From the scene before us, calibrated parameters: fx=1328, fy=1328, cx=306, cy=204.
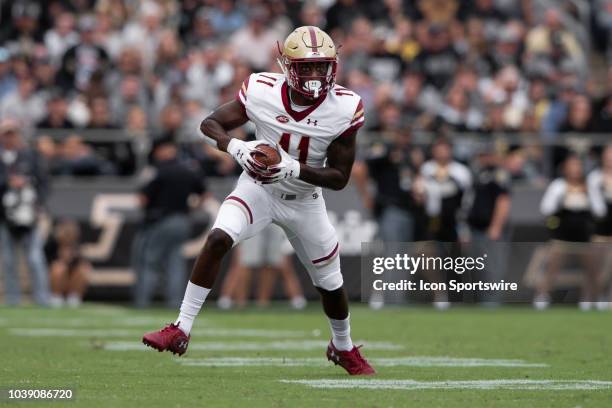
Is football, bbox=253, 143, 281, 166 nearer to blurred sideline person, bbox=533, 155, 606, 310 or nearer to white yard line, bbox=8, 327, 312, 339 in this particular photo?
white yard line, bbox=8, 327, 312, 339

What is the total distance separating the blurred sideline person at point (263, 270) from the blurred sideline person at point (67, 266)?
159 centimetres

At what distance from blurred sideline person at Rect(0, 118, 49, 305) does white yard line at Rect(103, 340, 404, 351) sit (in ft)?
15.2

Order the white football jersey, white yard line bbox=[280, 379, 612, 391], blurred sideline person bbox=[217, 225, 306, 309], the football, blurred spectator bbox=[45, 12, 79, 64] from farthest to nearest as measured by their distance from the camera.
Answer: blurred spectator bbox=[45, 12, 79, 64]
blurred sideline person bbox=[217, 225, 306, 309]
the white football jersey
the football
white yard line bbox=[280, 379, 612, 391]

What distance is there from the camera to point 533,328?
12039mm

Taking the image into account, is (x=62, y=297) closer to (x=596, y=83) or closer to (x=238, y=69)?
(x=238, y=69)

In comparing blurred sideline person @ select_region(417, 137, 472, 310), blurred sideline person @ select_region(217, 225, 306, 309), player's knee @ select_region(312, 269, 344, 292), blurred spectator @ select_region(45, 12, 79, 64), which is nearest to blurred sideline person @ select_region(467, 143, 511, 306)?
blurred sideline person @ select_region(417, 137, 472, 310)

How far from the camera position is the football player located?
288 inches

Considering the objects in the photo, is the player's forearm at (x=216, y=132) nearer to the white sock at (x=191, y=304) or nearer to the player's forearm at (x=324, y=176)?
the player's forearm at (x=324, y=176)

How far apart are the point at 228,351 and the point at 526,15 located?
11.7 meters

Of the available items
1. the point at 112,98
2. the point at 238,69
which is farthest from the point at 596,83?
the point at 112,98

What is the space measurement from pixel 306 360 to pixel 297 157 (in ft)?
5.57

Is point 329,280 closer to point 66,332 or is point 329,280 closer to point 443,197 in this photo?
point 66,332

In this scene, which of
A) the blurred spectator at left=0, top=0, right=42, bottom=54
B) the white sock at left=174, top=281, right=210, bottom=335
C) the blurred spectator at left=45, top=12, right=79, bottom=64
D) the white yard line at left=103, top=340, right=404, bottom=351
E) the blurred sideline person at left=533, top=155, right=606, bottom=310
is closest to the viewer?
the white sock at left=174, top=281, right=210, bottom=335

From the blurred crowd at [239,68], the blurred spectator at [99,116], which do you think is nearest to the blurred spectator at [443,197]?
the blurred crowd at [239,68]
